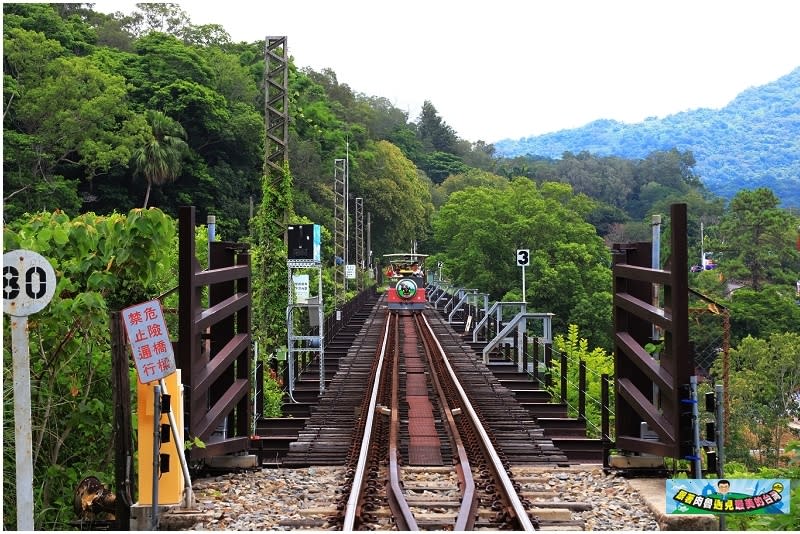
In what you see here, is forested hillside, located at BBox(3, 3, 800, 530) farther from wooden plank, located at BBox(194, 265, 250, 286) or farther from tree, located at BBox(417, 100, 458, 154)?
tree, located at BBox(417, 100, 458, 154)

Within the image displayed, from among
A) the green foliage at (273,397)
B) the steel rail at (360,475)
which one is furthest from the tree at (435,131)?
the steel rail at (360,475)

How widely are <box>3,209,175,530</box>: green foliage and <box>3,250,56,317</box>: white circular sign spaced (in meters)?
2.16

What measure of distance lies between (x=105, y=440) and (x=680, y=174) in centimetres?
14881

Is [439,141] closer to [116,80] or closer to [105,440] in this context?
[116,80]

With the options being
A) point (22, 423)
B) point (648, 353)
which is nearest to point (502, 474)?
point (648, 353)

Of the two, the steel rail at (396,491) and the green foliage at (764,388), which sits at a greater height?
the steel rail at (396,491)


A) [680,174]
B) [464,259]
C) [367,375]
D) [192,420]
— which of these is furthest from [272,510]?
[680,174]

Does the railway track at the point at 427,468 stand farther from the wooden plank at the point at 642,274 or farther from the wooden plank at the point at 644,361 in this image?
the wooden plank at the point at 642,274

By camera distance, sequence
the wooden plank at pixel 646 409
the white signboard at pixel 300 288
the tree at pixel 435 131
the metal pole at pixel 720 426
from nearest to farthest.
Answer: the metal pole at pixel 720 426
the wooden plank at pixel 646 409
the white signboard at pixel 300 288
the tree at pixel 435 131

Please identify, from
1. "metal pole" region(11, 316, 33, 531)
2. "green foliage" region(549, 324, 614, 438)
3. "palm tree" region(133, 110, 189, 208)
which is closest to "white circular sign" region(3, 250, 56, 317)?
"metal pole" region(11, 316, 33, 531)

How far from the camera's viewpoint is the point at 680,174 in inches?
→ 5906

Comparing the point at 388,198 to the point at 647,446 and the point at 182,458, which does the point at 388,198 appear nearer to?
the point at 647,446

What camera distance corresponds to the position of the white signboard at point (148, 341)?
696cm

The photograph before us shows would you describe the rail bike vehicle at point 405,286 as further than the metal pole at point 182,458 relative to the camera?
Yes
